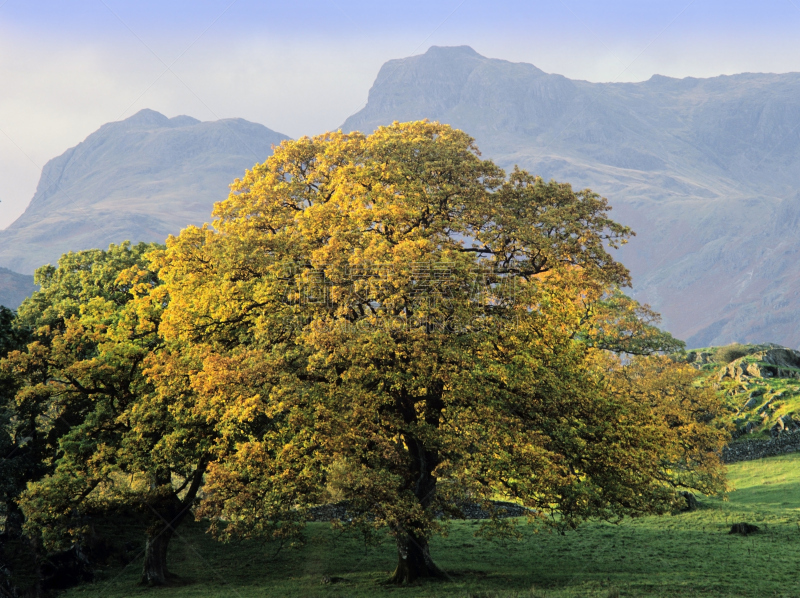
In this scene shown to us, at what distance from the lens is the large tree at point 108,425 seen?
2505 cm

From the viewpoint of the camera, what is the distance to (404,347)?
21344 millimetres

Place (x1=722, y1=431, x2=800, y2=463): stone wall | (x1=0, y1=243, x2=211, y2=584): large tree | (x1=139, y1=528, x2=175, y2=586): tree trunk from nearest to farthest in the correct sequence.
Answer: (x1=0, y1=243, x2=211, y2=584): large tree → (x1=139, y1=528, x2=175, y2=586): tree trunk → (x1=722, y1=431, x2=800, y2=463): stone wall

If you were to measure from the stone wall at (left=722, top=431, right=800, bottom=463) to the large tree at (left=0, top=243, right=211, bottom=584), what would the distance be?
57.8 m

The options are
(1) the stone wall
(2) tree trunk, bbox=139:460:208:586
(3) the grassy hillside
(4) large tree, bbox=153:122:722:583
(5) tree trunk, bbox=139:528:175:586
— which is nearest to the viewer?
(4) large tree, bbox=153:122:722:583

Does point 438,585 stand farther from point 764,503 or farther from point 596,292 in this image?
point 764,503

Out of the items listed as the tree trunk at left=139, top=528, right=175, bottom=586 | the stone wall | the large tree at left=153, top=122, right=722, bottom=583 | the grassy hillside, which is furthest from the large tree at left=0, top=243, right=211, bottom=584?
the stone wall

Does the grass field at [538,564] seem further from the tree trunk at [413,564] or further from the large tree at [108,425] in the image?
the large tree at [108,425]

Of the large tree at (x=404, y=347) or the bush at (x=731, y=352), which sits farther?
the bush at (x=731, y=352)

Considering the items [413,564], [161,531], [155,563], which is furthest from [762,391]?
[155,563]

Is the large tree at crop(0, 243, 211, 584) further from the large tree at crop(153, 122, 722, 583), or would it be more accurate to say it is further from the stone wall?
the stone wall

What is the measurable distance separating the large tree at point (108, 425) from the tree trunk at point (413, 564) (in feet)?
28.3

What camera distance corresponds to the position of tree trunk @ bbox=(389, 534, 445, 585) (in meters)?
24.8

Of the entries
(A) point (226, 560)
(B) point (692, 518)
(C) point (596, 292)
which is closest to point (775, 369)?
(B) point (692, 518)

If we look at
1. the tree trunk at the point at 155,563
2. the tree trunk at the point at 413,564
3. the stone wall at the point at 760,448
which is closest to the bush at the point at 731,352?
the stone wall at the point at 760,448
